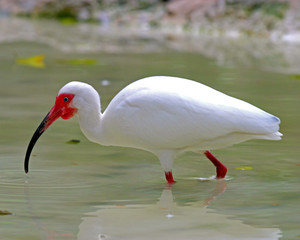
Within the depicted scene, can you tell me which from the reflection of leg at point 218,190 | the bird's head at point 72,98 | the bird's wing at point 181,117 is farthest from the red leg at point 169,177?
the bird's head at point 72,98

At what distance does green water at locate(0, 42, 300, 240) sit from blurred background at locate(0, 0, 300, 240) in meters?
0.01

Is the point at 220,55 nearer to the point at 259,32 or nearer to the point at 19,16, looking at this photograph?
the point at 259,32

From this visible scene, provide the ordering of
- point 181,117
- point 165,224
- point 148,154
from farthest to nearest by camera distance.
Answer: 1. point 148,154
2. point 181,117
3. point 165,224

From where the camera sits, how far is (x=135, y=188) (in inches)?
232

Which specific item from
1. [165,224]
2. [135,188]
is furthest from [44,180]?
[165,224]

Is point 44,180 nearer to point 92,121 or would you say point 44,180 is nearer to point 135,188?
point 92,121

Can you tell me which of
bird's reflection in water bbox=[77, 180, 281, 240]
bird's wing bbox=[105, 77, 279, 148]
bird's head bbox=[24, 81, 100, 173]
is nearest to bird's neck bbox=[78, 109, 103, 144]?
bird's head bbox=[24, 81, 100, 173]

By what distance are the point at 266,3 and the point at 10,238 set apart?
43.3 ft

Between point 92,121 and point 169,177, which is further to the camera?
point 92,121

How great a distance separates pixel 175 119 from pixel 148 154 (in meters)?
1.26

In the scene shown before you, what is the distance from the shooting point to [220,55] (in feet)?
44.6

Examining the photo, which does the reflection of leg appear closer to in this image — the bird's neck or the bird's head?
the bird's neck

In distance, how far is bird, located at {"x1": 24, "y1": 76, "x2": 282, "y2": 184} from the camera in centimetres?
576

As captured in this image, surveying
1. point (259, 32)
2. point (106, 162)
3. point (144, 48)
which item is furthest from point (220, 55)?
point (106, 162)
